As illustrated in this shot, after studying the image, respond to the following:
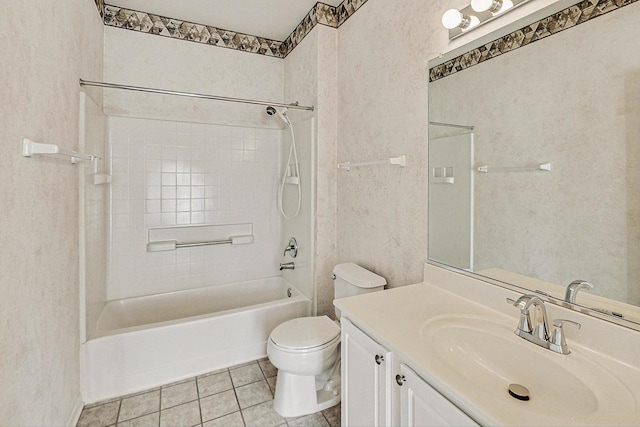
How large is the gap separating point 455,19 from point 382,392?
1.53 m

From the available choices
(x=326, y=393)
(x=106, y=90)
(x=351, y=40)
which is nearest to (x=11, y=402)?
(x=326, y=393)

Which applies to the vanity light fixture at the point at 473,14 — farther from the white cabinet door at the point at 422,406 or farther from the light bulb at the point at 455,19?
the white cabinet door at the point at 422,406

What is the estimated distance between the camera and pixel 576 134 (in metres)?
0.98

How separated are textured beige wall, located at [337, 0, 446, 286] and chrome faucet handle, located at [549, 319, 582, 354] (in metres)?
0.68

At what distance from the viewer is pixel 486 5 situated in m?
1.23

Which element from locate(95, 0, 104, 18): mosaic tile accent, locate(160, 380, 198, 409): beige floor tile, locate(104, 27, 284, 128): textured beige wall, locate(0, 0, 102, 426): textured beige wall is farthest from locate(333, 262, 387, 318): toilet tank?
locate(95, 0, 104, 18): mosaic tile accent

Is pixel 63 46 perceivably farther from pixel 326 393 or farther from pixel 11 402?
pixel 326 393

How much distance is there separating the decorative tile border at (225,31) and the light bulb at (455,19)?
904 millimetres

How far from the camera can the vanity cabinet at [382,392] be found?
81cm

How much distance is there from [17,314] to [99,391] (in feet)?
3.57

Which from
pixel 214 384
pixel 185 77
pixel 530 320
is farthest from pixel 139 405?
pixel 185 77

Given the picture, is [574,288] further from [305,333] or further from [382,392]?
[305,333]

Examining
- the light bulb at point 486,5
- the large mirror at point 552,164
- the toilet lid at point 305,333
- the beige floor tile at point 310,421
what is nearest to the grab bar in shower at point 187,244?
the toilet lid at point 305,333

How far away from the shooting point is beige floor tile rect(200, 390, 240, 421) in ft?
5.62
